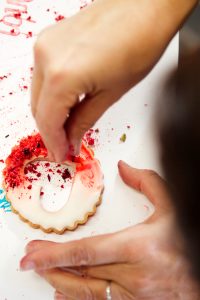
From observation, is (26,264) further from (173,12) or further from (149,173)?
(173,12)

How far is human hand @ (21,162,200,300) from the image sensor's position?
2.38 feet

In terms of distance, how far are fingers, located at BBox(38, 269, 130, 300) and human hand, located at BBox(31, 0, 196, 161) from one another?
0.83 feet

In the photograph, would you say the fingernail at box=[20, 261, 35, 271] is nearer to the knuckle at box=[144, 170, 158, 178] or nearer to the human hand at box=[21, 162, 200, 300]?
the human hand at box=[21, 162, 200, 300]

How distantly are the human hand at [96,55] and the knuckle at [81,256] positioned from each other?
198 millimetres

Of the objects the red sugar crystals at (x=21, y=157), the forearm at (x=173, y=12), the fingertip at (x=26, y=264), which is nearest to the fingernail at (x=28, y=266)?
the fingertip at (x=26, y=264)

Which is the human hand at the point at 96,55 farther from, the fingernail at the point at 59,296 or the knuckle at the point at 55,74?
the fingernail at the point at 59,296

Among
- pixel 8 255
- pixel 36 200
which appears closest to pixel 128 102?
pixel 36 200

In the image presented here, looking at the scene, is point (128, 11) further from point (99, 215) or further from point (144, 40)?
point (99, 215)

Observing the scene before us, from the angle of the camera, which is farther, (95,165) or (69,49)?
(95,165)

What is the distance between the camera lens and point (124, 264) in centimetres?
74

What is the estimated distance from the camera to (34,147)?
91 centimetres

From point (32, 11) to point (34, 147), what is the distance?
1.15 ft

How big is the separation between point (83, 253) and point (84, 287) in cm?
6

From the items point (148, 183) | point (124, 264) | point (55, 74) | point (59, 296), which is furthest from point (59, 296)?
point (55, 74)
